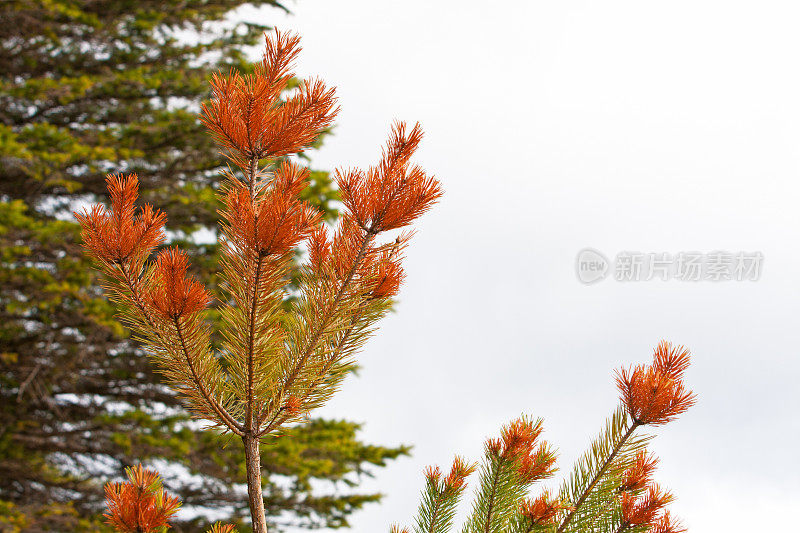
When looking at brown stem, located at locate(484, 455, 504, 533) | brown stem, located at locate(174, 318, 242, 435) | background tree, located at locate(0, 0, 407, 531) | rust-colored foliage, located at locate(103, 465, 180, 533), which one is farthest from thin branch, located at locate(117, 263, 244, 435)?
background tree, located at locate(0, 0, 407, 531)

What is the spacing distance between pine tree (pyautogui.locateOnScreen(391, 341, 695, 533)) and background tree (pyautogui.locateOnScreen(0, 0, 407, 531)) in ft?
21.3

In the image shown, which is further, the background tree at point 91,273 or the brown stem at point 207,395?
the background tree at point 91,273

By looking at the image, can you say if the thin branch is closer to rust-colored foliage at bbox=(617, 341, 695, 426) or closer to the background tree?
rust-colored foliage at bbox=(617, 341, 695, 426)

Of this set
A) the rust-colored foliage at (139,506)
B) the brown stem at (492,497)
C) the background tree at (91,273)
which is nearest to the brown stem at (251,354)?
the rust-colored foliage at (139,506)

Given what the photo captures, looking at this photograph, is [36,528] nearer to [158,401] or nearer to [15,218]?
[158,401]

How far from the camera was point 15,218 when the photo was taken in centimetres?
784

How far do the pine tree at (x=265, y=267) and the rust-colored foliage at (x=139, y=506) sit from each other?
0.26 metres

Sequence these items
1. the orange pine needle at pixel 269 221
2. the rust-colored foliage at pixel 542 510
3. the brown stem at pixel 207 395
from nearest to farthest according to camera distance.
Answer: the orange pine needle at pixel 269 221 < the brown stem at pixel 207 395 < the rust-colored foliage at pixel 542 510

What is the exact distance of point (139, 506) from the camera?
1.63 m

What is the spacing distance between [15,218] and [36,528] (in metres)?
3.70

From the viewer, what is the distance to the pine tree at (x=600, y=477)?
79.4 inches

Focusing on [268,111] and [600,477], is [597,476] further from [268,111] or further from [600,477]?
[268,111]

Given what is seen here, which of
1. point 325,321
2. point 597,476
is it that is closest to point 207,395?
point 325,321

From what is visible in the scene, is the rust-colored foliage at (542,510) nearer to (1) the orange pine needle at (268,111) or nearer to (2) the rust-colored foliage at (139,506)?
(2) the rust-colored foliage at (139,506)
